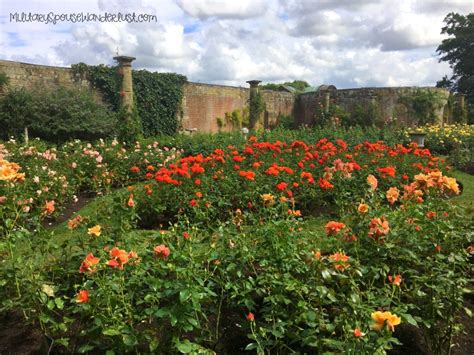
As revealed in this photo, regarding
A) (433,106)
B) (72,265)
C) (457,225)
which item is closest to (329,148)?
(457,225)

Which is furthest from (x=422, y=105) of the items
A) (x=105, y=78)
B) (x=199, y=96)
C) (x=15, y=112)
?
(x=15, y=112)

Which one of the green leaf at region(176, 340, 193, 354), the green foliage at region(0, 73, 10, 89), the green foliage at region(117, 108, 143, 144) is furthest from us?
the green foliage at region(117, 108, 143, 144)

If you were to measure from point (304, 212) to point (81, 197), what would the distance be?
3.53 meters

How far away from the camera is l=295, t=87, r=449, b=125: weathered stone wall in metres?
19.2

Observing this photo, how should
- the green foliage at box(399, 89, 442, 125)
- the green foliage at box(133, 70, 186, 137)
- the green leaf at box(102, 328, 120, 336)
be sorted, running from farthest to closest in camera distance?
the green foliage at box(399, 89, 442, 125) → the green foliage at box(133, 70, 186, 137) → the green leaf at box(102, 328, 120, 336)

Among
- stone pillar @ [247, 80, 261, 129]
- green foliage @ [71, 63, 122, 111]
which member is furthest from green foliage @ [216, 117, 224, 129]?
green foliage @ [71, 63, 122, 111]

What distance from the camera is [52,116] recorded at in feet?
37.6

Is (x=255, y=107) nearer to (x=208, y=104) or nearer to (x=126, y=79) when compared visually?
(x=208, y=104)

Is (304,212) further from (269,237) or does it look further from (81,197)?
(81,197)

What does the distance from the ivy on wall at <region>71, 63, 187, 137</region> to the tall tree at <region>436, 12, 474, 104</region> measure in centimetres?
2299

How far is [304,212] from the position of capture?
5.72m

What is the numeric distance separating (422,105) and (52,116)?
1401 centimetres

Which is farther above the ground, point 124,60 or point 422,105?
point 124,60

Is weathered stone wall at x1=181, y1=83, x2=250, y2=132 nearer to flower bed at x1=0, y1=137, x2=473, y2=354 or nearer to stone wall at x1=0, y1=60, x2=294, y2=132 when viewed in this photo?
stone wall at x1=0, y1=60, x2=294, y2=132
